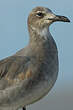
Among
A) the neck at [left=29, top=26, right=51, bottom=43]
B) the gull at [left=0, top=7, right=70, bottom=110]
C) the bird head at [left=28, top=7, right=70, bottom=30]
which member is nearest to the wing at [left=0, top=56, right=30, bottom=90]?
the gull at [left=0, top=7, right=70, bottom=110]

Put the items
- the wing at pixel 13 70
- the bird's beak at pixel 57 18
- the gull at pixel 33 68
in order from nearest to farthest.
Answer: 1. the gull at pixel 33 68
2. the wing at pixel 13 70
3. the bird's beak at pixel 57 18

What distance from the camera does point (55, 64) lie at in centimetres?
1426

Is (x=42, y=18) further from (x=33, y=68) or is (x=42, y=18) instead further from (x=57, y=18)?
(x=33, y=68)

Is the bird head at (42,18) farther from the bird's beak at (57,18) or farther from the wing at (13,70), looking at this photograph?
the wing at (13,70)

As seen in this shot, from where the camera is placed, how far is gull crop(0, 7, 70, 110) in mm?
14031

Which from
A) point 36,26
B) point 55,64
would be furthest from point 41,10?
point 55,64

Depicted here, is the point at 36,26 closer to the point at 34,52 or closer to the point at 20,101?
the point at 34,52

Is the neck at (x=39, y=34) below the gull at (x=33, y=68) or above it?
above

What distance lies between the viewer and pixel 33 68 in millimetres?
14148

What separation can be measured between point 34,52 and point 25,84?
0.78 metres

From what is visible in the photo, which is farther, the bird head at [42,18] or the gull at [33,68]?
the bird head at [42,18]

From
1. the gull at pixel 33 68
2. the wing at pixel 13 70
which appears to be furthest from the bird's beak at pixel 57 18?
the wing at pixel 13 70

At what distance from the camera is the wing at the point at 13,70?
14.2 meters

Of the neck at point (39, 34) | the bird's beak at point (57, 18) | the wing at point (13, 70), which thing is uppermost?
the bird's beak at point (57, 18)
